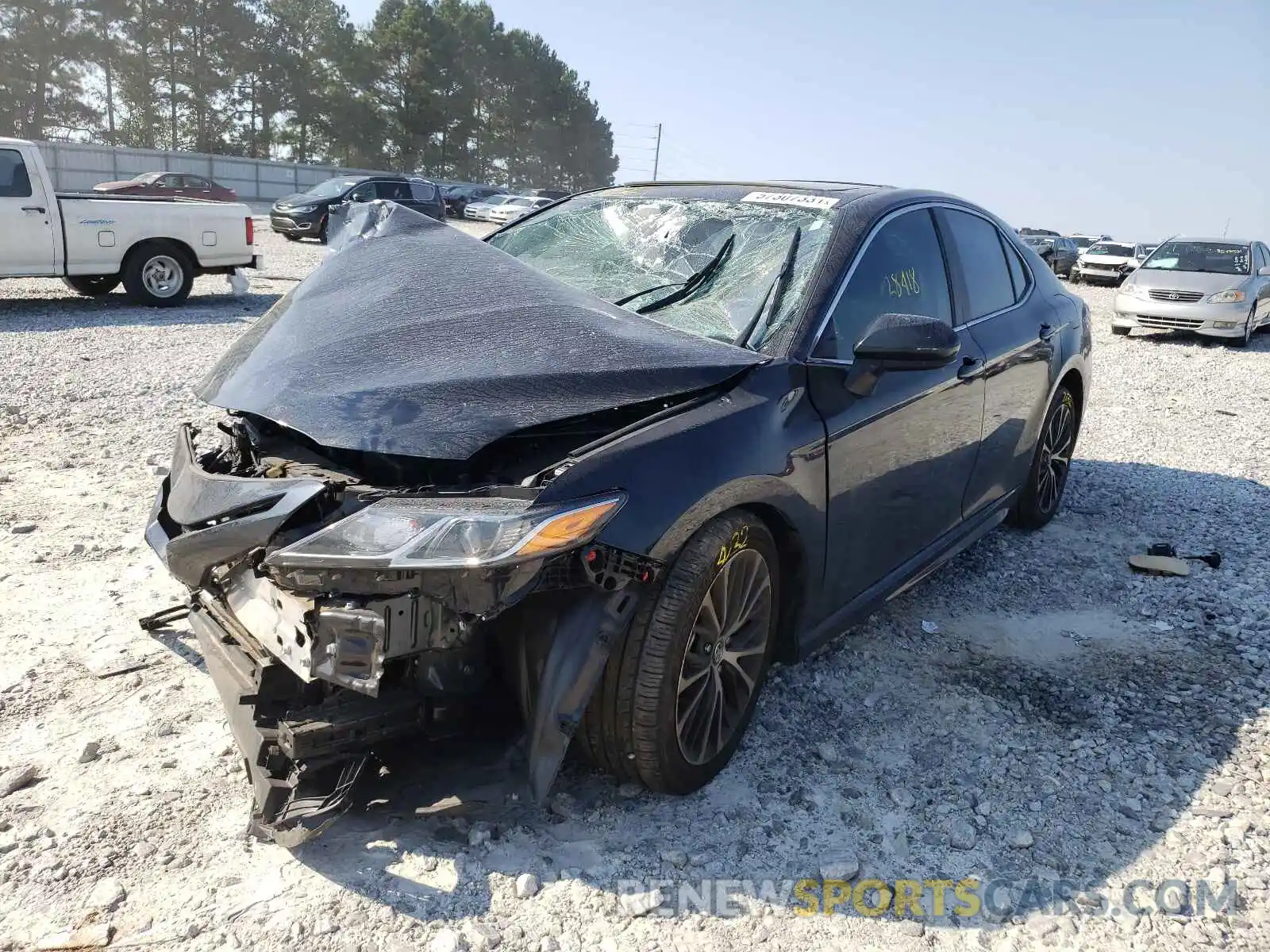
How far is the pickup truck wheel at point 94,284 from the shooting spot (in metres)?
11.5

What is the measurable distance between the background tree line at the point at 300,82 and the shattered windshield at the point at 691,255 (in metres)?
48.2

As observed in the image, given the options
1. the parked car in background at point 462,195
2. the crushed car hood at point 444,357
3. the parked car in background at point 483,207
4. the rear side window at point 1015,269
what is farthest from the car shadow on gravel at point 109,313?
the parked car in background at point 462,195

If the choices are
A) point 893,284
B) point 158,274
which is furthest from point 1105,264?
point 893,284

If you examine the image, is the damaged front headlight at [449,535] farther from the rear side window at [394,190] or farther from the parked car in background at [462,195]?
the parked car in background at [462,195]

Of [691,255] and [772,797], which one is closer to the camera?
[772,797]

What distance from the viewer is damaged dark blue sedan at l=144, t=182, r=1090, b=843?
225cm

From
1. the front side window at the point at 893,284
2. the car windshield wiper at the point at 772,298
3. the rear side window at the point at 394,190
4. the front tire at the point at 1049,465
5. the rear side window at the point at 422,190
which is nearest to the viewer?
the car windshield wiper at the point at 772,298

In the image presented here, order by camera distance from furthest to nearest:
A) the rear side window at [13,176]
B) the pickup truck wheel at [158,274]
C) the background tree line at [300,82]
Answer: the background tree line at [300,82], the pickup truck wheel at [158,274], the rear side window at [13,176]

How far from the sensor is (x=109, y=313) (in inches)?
441

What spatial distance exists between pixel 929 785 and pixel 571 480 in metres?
1.56

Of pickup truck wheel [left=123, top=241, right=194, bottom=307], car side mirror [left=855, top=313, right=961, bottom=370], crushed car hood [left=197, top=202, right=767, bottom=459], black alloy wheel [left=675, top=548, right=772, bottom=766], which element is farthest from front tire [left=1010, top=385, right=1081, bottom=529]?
pickup truck wheel [left=123, top=241, right=194, bottom=307]

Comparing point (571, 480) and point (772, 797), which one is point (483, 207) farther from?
point (571, 480)

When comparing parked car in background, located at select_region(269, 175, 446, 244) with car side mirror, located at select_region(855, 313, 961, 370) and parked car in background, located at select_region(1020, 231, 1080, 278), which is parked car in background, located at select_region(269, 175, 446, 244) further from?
car side mirror, located at select_region(855, 313, 961, 370)

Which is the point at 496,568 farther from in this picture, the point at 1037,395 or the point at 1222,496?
the point at 1222,496
